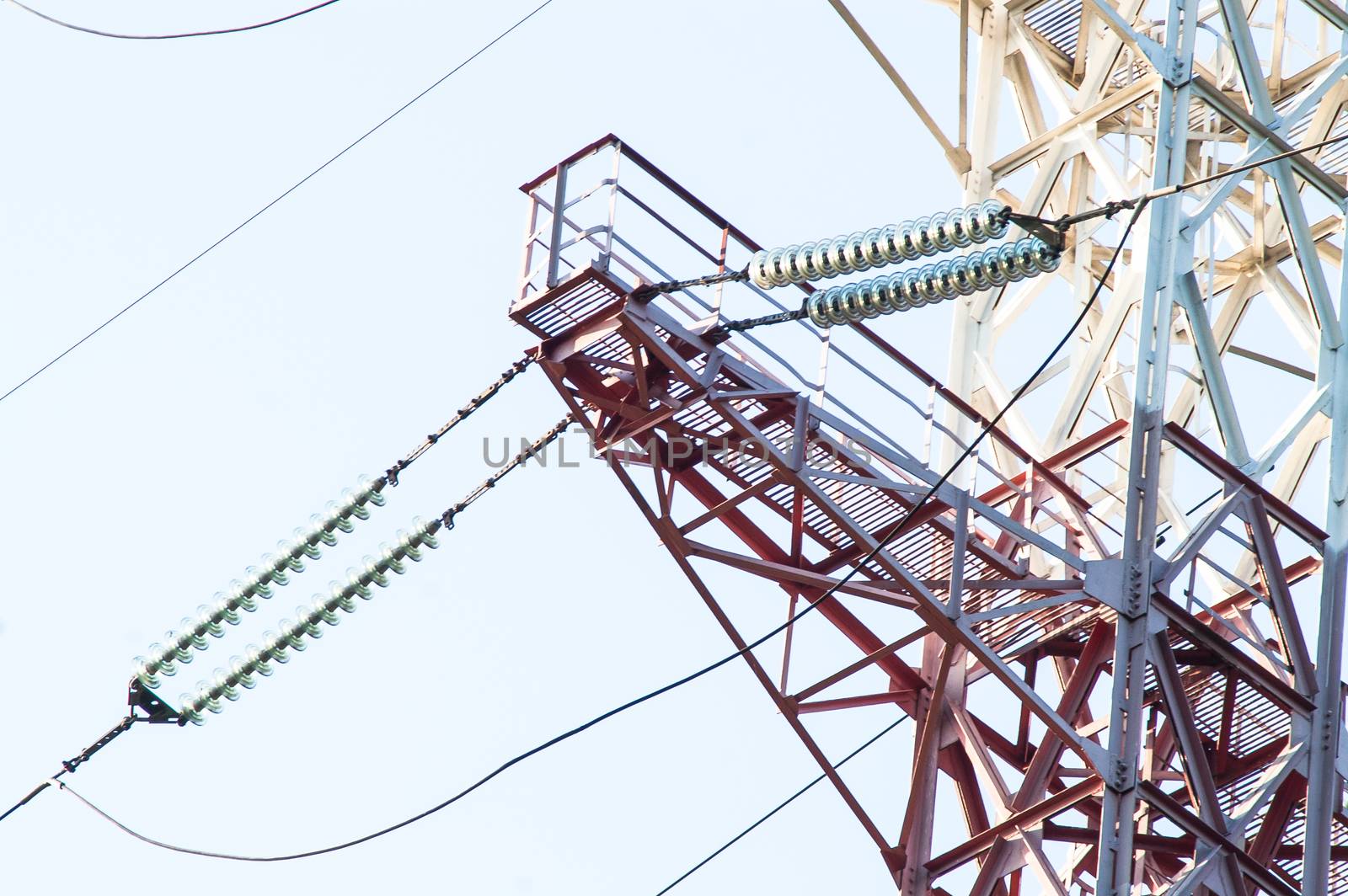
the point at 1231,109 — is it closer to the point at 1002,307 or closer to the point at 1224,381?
the point at 1224,381

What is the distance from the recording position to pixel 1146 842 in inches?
824

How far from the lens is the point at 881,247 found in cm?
1978

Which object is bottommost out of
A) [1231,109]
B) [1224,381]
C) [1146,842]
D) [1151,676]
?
[1146,842]

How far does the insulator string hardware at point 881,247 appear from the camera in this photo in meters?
19.3

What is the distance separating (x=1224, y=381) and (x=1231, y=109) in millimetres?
2261

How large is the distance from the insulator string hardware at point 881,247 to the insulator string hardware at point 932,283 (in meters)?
0.17

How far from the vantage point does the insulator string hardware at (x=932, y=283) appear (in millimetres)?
19547

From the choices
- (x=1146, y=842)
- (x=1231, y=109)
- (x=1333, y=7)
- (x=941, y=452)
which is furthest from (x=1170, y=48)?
(x=1146, y=842)

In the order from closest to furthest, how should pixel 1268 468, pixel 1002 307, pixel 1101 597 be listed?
1. pixel 1101 597
2. pixel 1268 468
3. pixel 1002 307

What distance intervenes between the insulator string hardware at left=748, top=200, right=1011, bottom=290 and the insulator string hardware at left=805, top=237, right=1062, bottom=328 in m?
0.17

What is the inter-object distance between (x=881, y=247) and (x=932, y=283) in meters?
0.49

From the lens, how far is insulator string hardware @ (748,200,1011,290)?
1933cm

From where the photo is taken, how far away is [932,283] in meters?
19.9

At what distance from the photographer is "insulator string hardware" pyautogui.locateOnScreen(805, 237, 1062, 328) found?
19.5 metres
